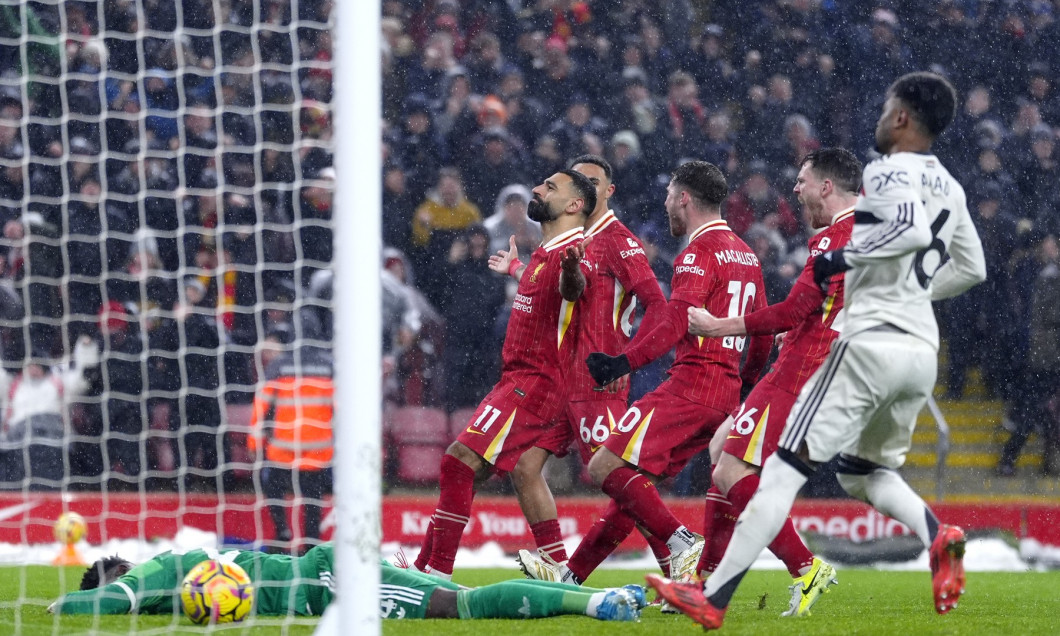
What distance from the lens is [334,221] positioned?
3.43 metres

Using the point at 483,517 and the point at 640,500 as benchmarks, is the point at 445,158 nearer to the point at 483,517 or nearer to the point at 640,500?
the point at 483,517

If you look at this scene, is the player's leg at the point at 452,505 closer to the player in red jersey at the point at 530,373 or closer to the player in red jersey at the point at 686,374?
the player in red jersey at the point at 530,373

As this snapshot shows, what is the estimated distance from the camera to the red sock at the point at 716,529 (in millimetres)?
5613

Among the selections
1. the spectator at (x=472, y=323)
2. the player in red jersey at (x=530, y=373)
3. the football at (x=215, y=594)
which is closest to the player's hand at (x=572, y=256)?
the player in red jersey at (x=530, y=373)

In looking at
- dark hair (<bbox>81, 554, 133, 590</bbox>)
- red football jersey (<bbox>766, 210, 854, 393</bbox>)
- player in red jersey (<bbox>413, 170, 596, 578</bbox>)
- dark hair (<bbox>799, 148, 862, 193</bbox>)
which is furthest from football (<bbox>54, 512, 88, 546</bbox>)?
dark hair (<bbox>799, 148, 862, 193</bbox>)

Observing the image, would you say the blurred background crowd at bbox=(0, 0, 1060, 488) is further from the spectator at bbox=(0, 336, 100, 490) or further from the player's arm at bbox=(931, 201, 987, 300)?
the player's arm at bbox=(931, 201, 987, 300)

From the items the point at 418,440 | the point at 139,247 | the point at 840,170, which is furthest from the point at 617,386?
the point at 139,247

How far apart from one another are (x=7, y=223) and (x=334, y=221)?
22.1 feet

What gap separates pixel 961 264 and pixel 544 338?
2040mm

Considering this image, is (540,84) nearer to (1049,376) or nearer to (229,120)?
(229,120)

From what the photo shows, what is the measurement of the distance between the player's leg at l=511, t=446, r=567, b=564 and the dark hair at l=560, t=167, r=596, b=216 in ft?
3.83

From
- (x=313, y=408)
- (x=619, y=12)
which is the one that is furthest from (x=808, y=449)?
(x=619, y=12)

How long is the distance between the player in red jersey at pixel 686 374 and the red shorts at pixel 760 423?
28 cm

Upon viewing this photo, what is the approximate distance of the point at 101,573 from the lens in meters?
5.16
